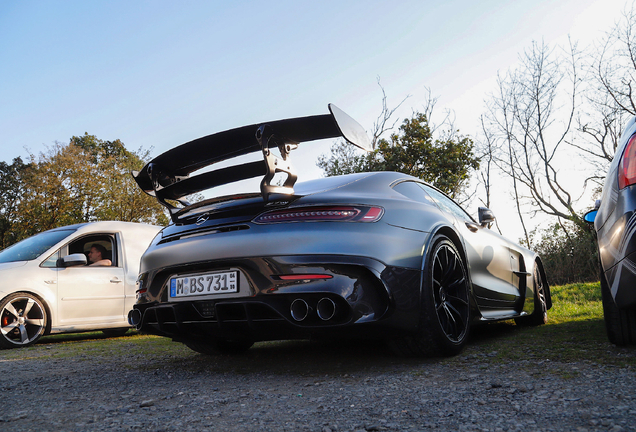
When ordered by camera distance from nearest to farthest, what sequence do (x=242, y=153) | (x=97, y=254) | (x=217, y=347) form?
1. (x=242, y=153)
2. (x=217, y=347)
3. (x=97, y=254)

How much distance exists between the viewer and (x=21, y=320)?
614cm

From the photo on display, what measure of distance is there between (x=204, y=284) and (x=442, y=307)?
1.51m

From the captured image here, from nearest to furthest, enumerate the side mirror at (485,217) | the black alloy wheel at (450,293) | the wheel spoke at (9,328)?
the black alloy wheel at (450,293)
the side mirror at (485,217)
the wheel spoke at (9,328)

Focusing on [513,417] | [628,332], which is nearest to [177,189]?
[513,417]

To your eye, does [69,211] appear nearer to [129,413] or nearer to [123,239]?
[123,239]

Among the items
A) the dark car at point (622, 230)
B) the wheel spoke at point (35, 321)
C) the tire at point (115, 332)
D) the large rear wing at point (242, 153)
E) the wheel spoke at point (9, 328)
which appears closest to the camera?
the dark car at point (622, 230)

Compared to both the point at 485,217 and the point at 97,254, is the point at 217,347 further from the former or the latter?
the point at 97,254

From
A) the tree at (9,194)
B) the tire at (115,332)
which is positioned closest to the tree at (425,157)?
the tire at (115,332)

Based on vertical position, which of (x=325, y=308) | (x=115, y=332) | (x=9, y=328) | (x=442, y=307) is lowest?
(x=115, y=332)

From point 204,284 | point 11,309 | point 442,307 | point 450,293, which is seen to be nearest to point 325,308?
point 204,284

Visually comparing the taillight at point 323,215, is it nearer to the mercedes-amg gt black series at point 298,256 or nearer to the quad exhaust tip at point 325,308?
the mercedes-amg gt black series at point 298,256

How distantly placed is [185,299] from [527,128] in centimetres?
2276

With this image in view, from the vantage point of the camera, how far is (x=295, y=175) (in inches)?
129

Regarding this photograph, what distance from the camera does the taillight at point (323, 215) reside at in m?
2.95
